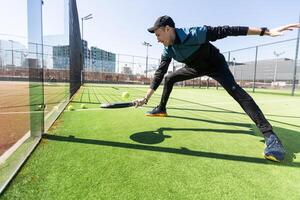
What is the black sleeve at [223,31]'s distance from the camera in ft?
8.27

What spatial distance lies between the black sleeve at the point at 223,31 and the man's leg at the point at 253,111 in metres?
0.50

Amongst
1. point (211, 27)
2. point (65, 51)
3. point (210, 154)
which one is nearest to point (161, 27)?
point (211, 27)

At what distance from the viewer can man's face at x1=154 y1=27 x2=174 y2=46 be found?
8.91ft

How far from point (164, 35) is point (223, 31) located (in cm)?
73

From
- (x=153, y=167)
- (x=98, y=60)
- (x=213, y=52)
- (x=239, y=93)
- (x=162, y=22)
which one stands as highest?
(x=98, y=60)

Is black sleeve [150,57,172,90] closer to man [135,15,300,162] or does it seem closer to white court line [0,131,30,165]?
man [135,15,300,162]

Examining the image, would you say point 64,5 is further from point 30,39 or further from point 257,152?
point 257,152

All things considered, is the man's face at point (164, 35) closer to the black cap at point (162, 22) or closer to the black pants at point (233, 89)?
the black cap at point (162, 22)

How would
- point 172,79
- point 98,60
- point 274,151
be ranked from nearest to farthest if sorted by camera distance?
point 274,151, point 172,79, point 98,60

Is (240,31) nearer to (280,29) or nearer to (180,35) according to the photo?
(280,29)

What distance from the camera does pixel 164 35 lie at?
2748 mm

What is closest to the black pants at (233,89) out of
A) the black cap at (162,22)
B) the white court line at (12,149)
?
the black cap at (162,22)

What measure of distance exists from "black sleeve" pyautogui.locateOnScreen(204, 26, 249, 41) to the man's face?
470 mm

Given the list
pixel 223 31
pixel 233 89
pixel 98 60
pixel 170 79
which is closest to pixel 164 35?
pixel 223 31
